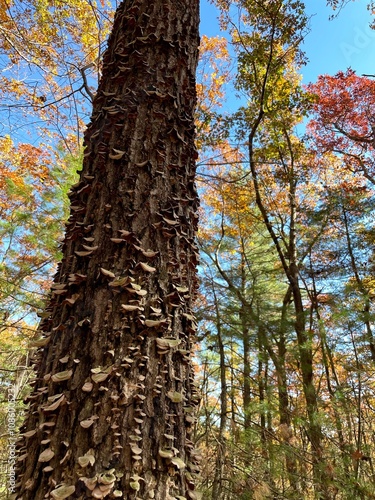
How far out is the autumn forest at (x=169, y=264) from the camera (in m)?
0.97

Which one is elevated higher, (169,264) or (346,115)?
(346,115)

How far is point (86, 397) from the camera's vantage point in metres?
0.96

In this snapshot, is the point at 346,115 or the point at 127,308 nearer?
the point at 127,308

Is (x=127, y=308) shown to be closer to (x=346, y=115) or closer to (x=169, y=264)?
(x=169, y=264)

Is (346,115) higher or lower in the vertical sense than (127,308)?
higher

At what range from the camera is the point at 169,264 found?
1245 mm

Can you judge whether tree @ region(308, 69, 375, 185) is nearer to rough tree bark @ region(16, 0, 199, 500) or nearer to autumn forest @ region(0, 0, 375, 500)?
autumn forest @ region(0, 0, 375, 500)

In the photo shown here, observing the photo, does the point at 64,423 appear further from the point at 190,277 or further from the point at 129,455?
the point at 190,277

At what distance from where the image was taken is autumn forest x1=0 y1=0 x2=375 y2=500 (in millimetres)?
972

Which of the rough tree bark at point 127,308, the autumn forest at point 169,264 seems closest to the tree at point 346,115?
the autumn forest at point 169,264

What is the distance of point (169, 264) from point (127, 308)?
25 cm

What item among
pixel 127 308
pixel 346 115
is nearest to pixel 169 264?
pixel 127 308

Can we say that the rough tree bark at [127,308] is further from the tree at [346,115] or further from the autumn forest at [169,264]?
the tree at [346,115]

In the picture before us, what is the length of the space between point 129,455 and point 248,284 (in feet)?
24.8
